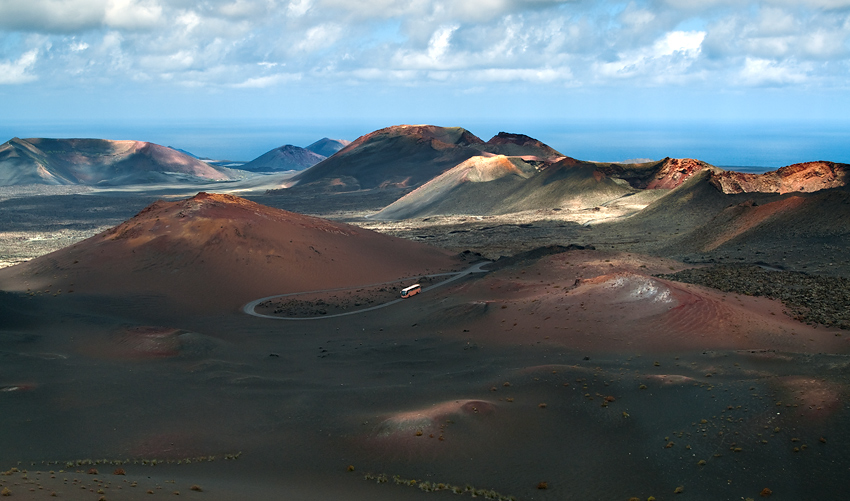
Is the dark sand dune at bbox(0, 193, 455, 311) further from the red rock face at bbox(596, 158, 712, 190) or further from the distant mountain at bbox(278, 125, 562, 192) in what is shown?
the distant mountain at bbox(278, 125, 562, 192)

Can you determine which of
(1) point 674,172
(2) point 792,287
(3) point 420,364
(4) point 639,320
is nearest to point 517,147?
(1) point 674,172

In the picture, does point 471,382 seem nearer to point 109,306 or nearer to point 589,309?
point 589,309

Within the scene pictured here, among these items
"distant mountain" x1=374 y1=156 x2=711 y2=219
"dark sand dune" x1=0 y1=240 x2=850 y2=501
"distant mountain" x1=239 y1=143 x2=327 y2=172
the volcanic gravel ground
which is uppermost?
"distant mountain" x1=239 y1=143 x2=327 y2=172

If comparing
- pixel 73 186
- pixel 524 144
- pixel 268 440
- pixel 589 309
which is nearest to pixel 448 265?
pixel 589 309

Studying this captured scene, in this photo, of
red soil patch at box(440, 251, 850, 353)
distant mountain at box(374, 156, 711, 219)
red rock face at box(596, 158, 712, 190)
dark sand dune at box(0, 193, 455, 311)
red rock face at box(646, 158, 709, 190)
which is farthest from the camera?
red rock face at box(596, 158, 712, 190)

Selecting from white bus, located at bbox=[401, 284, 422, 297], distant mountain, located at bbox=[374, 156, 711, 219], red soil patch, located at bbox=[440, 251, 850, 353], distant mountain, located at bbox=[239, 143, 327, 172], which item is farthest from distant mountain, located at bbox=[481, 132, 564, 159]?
red soil patch, located at bbox=[440, 251, 850, 353]

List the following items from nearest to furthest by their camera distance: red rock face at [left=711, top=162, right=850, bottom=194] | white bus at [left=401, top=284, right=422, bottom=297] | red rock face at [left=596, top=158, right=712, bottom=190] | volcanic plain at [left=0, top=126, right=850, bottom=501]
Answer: volcanic plain at [left=0, top=126, right=850, bottom=501], white bus at [left=401, top=284, right=422, bottom=297], red rock face at [left=711, top=162, right=850, bottom=194], red rock face at [left=596, top=158, right=712, bottom=190]

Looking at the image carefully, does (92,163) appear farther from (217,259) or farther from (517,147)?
(217,259)
